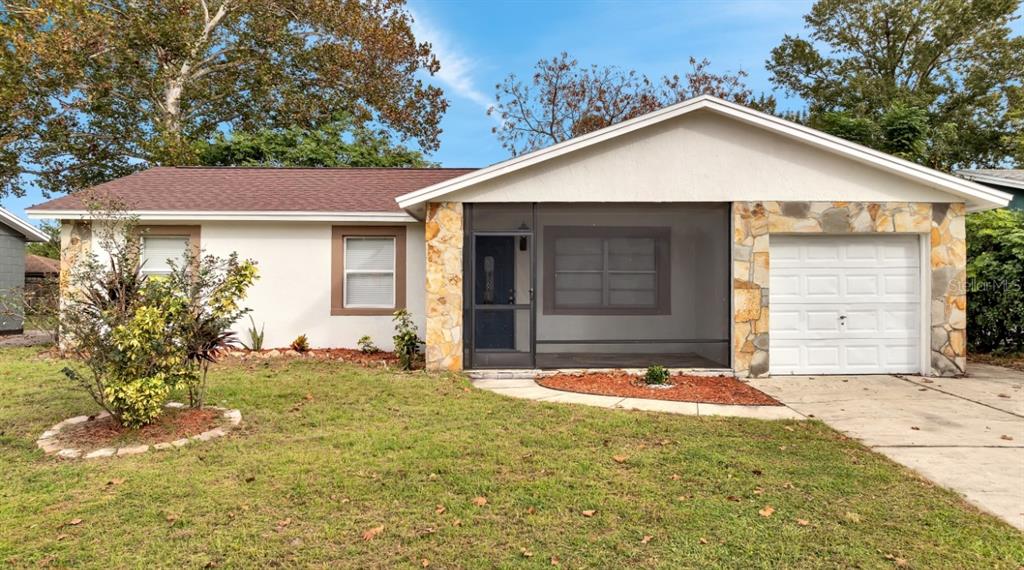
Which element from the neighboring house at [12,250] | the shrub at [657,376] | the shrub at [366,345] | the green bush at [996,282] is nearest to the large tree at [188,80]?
the neighboring house at [12,250]

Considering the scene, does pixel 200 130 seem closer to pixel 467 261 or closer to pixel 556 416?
pixel 467 261

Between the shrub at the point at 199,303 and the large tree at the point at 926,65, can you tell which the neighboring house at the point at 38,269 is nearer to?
the shrub at the point at 199,303

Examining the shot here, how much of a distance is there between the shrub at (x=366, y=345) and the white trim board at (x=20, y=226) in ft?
36.7

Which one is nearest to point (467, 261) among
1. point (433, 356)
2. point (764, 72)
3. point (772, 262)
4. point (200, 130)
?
point (433, 356)

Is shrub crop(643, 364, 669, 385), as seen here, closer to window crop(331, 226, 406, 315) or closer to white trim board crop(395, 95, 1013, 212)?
white trim board crop(395, 95, 1013, 212)

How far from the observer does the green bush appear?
32.7ft

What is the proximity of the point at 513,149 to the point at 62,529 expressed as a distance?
23308 millimetres

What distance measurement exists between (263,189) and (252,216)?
1.83 meters

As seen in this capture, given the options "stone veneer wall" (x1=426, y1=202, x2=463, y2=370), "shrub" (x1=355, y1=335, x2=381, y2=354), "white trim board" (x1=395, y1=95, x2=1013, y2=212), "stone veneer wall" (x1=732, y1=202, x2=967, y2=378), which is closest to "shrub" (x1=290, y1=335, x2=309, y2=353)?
"shrub" (x1=355, y1=335, x2=381, y2=354)

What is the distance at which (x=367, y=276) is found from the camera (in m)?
10.5

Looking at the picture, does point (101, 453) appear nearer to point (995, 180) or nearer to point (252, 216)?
point (252, 216)

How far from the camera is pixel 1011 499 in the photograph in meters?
3.80

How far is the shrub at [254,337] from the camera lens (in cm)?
1016

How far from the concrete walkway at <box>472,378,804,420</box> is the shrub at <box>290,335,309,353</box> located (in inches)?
160
